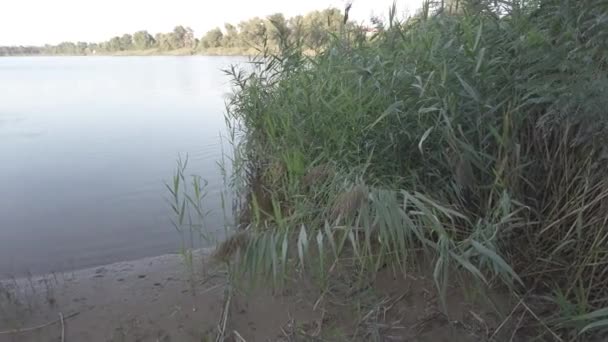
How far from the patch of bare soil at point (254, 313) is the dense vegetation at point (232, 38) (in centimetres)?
202

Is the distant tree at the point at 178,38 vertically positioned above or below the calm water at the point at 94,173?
above

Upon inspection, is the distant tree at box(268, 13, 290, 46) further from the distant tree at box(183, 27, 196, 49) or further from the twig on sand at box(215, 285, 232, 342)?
the distant tree at box(183, 27, 196, 49)

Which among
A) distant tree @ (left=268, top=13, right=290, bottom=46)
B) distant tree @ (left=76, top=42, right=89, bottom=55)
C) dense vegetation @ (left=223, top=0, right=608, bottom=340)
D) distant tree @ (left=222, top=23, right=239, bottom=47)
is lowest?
dense vegetation @ (left=223, top=0, right=608, bottom=340)

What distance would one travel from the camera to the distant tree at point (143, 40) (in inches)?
1903

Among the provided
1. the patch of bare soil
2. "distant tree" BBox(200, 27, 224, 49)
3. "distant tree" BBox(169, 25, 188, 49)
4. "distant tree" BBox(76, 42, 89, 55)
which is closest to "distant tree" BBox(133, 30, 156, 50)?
"distant tree" BBox(169, 25, 188, 49)

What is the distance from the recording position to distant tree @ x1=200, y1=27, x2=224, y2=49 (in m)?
25.6

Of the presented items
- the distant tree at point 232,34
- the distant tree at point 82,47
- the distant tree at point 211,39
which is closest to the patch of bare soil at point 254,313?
the distant tree at point 232,34

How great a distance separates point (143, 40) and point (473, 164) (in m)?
51.5

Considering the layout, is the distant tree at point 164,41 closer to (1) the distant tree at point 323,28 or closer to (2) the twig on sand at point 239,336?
(1) the distant tree at point 323,28

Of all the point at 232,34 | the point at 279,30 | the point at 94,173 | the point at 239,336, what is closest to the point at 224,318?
the point at 239,336

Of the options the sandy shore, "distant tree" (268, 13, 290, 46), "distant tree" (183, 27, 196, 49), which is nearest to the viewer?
the sandy shore

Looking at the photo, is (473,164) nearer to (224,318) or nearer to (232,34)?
(224,318)

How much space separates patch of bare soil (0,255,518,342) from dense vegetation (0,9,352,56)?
202cm

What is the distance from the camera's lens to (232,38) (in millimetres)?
14805
